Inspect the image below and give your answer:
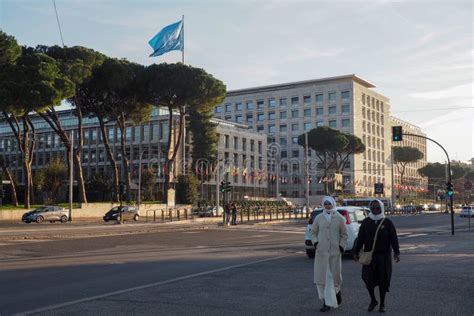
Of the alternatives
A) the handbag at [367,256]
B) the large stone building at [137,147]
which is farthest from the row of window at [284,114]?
the handbag at [367,256]

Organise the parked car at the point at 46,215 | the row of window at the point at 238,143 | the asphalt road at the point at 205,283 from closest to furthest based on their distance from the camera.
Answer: the asphalt road at the point at 205,283, the parked car at the point at 46,215, the row of window at the point at 238,143

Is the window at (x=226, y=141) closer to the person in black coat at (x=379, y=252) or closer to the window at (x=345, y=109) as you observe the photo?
the window at (x=345, y=109)

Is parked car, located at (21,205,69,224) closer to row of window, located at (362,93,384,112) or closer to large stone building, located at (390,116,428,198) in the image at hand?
row of window, located at (362,93,384,112)

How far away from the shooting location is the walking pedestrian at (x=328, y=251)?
26.0ft

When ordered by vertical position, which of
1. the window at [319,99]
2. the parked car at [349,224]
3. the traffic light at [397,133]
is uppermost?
the window at [319,99]

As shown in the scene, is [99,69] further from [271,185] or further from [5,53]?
[271,185]

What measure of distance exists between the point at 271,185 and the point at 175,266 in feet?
303

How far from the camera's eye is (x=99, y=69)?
52.2 m

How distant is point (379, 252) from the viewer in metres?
7.83

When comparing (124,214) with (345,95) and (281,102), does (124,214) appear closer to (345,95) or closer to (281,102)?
(345,95)

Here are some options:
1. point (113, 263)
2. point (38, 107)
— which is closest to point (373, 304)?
point (113, 263)

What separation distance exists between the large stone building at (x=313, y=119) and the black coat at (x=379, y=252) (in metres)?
93.1

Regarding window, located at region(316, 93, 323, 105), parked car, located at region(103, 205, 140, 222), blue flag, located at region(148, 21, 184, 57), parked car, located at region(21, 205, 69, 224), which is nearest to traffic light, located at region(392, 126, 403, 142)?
parked car, located at region(103, 205, 140, 222)

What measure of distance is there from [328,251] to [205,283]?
11.9ft
